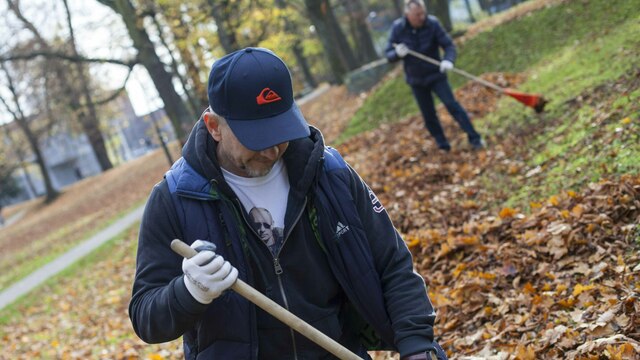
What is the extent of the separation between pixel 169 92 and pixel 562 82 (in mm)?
8841

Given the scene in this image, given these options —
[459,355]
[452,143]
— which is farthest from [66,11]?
[459,355]

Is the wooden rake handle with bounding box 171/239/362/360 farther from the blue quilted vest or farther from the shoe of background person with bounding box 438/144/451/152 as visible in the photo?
the shoe of background person with bounding box 438/144/451/152

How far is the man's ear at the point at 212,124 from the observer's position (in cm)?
250

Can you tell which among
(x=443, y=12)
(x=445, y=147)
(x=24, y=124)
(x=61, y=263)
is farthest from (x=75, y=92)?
(x=445, y=147)

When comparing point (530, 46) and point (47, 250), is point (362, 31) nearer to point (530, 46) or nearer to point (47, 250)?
point (530, 46)

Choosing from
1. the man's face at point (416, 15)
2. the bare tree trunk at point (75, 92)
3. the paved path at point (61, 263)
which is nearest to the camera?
the man's face at point (416, 15)

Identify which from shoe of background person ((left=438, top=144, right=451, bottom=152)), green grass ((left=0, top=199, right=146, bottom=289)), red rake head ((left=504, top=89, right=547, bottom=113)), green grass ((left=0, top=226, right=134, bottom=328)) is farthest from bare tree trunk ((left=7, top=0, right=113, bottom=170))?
red rake head ((left=504, top=89, right=547, bottom=113))

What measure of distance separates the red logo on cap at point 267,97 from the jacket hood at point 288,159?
237mm

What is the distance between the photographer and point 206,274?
7.25 feet

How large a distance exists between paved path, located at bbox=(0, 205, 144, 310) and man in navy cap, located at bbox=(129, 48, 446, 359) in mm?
11984

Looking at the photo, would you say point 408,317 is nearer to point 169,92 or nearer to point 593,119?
point 593,119

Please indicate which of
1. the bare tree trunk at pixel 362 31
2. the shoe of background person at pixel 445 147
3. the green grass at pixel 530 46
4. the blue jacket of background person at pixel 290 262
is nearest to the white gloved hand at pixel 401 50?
the shoe of background person at pixel 445 147

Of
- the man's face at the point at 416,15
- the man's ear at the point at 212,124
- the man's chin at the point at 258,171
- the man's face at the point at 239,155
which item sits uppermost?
the man's face at the point at 416,15

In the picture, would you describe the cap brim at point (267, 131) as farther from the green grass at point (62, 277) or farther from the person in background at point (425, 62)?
the green grass at point (62, 277)
